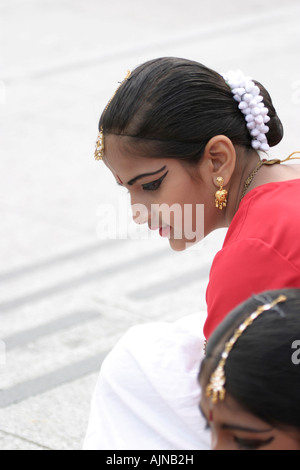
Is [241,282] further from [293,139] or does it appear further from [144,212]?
[293,139]

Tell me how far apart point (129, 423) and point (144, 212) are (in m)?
0.60

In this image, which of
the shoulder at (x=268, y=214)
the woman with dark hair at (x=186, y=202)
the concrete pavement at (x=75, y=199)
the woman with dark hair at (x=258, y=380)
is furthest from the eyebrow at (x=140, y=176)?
the concrete pavement at (x=75, y=199)

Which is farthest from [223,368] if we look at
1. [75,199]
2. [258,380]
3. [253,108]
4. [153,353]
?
[75,199]

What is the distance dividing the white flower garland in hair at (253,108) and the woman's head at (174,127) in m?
0.02

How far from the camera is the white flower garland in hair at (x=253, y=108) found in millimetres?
2131

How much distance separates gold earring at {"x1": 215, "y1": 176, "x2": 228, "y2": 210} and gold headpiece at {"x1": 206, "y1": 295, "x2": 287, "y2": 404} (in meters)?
0.75

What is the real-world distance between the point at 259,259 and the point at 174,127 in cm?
41

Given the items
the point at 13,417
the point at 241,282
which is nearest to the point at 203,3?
the point at 13,417

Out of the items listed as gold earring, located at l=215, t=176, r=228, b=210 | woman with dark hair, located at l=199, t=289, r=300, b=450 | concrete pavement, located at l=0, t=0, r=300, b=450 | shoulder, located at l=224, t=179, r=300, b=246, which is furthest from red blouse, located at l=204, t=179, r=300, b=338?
concrete pavement, located at l=0, t=0, r=300, b=450

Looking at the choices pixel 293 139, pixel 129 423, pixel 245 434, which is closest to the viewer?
pixel 245 434

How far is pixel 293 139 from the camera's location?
18.6 feet

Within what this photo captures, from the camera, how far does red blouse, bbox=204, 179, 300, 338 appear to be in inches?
72.2

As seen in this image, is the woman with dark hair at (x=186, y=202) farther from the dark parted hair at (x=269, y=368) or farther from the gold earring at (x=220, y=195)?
the dark parted hair at (x=269, y=368)

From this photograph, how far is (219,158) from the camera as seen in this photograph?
2.08m
